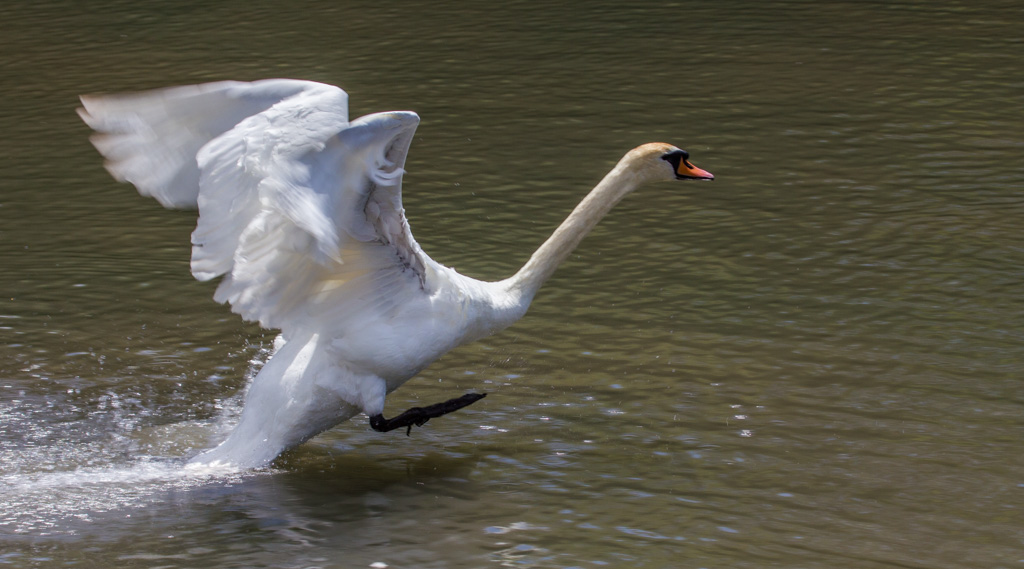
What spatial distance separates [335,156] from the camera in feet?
17.9

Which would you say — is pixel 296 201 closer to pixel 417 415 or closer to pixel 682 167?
pixel 417 415

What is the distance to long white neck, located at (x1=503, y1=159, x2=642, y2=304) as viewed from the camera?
6.96m

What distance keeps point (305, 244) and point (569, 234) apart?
68.8 inches

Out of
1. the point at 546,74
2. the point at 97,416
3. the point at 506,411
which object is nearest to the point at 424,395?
the point at 506,411

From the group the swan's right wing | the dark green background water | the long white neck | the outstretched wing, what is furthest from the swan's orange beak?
the swan's right wing

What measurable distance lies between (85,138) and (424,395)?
6329mm

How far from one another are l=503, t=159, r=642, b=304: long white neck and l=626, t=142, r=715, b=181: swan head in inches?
2.3

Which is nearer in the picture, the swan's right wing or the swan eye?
the swan's right wing

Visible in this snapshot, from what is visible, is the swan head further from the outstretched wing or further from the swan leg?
the swan leg

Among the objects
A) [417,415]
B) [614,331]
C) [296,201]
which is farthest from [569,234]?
[296,201]

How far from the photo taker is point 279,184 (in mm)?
5266

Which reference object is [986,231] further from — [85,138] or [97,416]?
[85,138]

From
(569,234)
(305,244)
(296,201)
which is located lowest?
(569,234)

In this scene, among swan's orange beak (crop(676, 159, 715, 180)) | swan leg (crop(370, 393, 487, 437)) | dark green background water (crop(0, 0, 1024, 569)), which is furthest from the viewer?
swan's orange beak (crop(676, 159, 715, 180))
